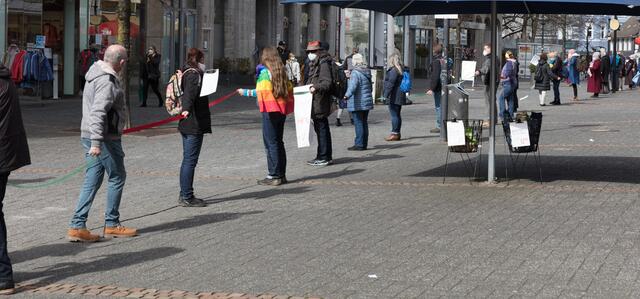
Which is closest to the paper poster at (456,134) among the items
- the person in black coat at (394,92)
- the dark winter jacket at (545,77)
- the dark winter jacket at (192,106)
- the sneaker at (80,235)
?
the dark winter jacket at (192,106)

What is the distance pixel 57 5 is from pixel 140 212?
22.8 m

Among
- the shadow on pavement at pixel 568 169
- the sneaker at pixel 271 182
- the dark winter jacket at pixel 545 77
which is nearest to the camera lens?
the sneaker at pixel 271 182

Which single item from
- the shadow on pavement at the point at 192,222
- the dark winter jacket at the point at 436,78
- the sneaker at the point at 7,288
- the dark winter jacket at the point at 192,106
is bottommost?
the sneaker at the point at 7,288

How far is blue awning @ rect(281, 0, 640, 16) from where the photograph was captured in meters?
14.7

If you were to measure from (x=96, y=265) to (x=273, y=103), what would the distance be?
18.0 feet

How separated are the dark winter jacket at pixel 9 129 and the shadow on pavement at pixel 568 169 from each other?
7808 mm

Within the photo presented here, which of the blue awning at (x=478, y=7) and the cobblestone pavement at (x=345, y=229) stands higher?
the blue awning at (x=478, y=7)

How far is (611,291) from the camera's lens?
26.1 ft

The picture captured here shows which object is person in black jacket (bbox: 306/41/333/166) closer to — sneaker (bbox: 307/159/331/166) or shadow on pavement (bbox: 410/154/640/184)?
sneaker (bbox: 307/159/331/166)

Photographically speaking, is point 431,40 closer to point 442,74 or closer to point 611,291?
point 442,74

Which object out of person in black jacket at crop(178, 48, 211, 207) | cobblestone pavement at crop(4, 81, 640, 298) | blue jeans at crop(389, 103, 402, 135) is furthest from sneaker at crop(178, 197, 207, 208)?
blue jeans at crop(389, 103, 402, 135)

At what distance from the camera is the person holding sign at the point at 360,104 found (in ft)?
62.4

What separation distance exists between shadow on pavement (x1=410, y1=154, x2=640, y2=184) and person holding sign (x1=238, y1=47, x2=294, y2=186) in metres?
2.04

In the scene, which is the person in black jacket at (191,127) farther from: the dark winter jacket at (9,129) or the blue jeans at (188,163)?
the dark winter jacket at (9,129)
